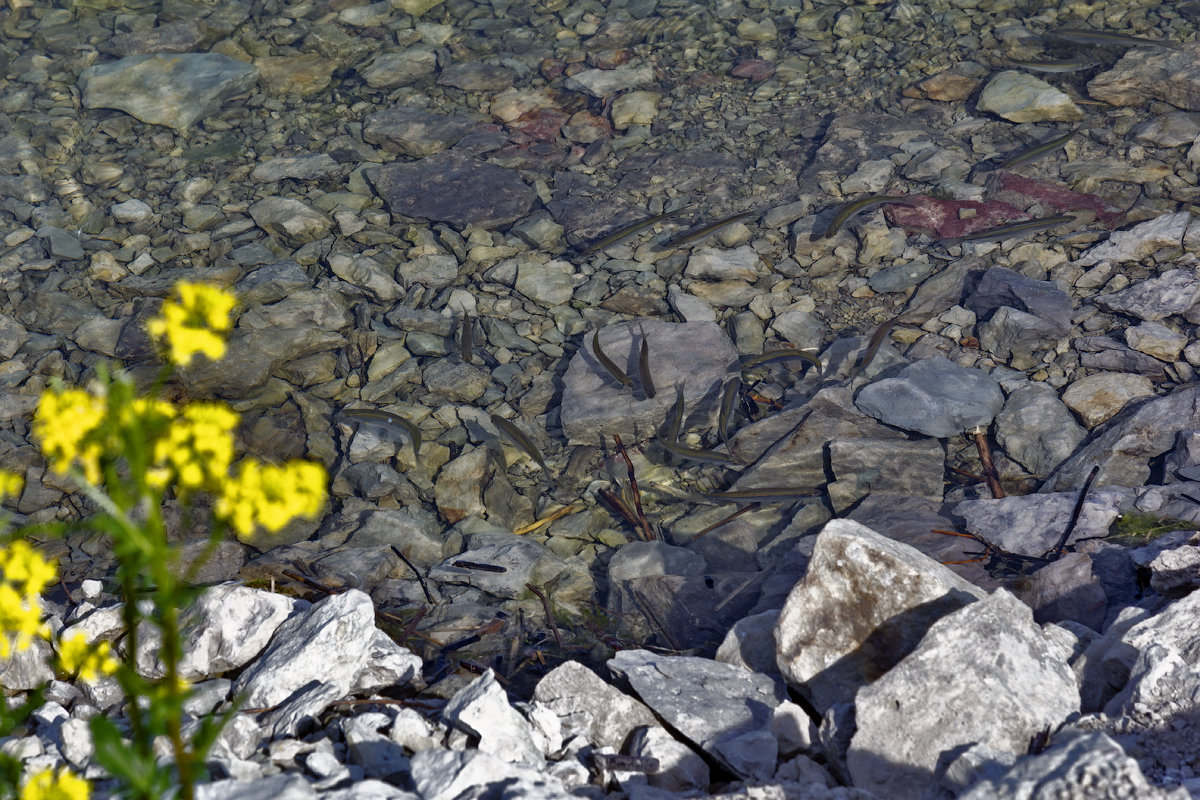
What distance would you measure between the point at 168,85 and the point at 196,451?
9442 millimetres

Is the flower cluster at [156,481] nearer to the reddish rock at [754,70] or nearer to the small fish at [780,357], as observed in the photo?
the small fish at [780,357]

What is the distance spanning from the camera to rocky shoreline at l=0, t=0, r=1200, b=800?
283cm

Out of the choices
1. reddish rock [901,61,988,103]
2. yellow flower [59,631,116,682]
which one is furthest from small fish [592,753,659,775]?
reddish rock [901,61,988,103]

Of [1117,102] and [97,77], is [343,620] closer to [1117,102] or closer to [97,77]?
[1117,102]

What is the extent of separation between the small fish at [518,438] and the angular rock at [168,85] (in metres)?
5.52

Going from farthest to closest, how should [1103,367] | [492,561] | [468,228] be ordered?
[468,228] < [1103,367] < [492,561]

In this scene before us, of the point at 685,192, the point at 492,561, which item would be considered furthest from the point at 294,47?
the point at 492,561

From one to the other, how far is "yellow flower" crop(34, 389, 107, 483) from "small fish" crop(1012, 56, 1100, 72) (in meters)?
8.94

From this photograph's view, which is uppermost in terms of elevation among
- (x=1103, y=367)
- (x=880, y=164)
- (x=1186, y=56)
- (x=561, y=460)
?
(x=1186, y=56)

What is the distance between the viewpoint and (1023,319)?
594 cm

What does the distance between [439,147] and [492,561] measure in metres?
5.13

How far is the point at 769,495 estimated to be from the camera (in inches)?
208

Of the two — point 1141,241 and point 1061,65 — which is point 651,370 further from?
point 1061,65

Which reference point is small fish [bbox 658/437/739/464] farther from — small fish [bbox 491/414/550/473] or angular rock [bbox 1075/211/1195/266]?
angular rock [bbox 1075/211/1195/266]
